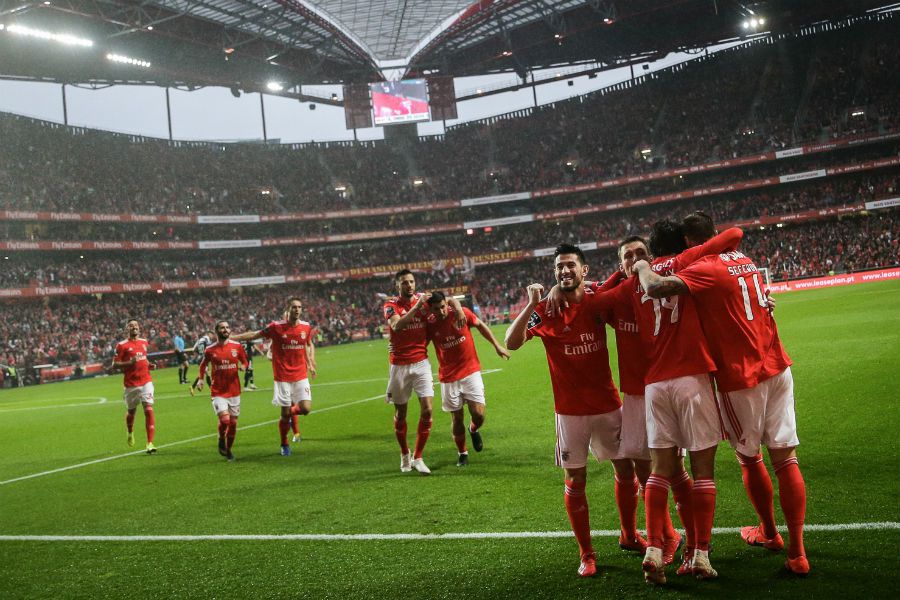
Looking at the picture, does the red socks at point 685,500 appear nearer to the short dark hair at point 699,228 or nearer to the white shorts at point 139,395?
the short dark hair at point 699,228

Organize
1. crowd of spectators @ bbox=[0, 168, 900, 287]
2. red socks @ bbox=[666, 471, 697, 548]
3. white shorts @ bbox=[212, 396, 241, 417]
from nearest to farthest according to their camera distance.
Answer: red socks @ bbox=[666, 471, 697, 548]
white shorts @ bbox=[212, 396, 241, 417]
crowd of spectators @ bbox=[0, 168, 900, 287]

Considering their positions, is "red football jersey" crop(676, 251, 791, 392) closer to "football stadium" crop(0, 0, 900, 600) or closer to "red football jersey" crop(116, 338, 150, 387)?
"football stadium" crop(0, 0, 900, 600)

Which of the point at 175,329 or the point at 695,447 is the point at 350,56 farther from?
the point at 695,447

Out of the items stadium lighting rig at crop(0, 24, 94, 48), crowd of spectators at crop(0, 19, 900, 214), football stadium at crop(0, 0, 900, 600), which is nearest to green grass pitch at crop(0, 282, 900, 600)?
football stadium at crop(0, 0, 900, 600)

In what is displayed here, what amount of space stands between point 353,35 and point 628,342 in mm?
49472

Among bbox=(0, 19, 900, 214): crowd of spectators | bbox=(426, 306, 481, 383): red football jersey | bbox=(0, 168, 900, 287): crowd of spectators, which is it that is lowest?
bbox=(426, 306, 481, 383): red football jersey

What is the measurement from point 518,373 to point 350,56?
138ft

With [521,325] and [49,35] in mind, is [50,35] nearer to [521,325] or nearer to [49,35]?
[49,35]

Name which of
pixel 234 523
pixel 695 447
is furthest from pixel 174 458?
pixel 695 447

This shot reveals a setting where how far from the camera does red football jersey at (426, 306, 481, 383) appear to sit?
362 inches

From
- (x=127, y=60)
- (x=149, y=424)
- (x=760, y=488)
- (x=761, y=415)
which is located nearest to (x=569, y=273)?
(x=761, y=415)

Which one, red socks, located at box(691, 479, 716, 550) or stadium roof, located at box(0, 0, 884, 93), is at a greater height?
stadium roof, located at box(0, 0, 884, 93)

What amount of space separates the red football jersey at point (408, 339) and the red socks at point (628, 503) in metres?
4.50

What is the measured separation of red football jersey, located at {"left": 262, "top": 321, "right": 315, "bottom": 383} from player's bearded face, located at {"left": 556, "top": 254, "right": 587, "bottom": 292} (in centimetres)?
742
